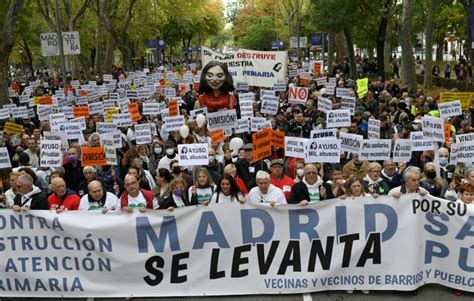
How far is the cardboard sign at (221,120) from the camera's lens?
1040 cm

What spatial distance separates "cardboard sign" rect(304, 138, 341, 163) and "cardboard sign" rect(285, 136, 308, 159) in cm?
20

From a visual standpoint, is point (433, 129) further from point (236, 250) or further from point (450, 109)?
point (236, 250)

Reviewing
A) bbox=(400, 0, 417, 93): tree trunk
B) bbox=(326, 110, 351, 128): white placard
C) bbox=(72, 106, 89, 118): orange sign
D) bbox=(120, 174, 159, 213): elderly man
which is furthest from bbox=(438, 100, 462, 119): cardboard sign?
bbox=(400, 0, 417, 93): tree trunk

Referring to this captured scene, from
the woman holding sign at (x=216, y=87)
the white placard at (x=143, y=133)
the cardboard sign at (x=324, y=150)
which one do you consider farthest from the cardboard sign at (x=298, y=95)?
the cardboard sign at (x=324, y=150)

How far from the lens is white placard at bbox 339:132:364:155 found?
9172mm

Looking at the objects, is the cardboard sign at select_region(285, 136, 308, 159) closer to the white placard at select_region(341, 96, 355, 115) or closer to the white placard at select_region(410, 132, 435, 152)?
the white placard at select_region(410, 132, 435, 152)

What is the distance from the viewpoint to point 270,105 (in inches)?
551

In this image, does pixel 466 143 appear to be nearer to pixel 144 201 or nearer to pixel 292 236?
pixel 292 236

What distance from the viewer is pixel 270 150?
932cm

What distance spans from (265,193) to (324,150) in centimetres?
162

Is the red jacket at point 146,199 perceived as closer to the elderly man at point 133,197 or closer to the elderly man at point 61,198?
the elderly man at point 133,197

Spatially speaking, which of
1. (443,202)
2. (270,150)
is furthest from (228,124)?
(443,202)

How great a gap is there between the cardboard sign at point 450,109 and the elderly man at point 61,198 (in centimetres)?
689

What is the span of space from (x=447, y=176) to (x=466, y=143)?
69 centimetres
